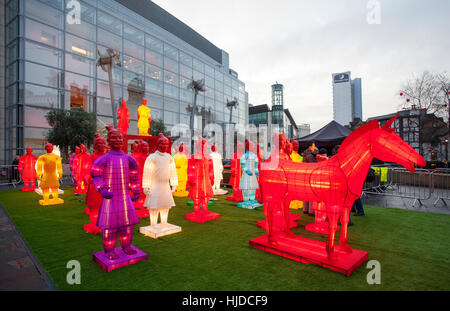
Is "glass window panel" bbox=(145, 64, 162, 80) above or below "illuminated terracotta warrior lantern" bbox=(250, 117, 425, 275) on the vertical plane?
above

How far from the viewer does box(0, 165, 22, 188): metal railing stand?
1262 centimetres

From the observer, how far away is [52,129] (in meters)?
15.9

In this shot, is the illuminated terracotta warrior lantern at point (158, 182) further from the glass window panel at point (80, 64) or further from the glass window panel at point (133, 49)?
the glass window panel at point (133, 49)

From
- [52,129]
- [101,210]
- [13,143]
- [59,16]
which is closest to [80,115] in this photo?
[52,129]

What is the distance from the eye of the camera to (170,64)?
2555 centimetres

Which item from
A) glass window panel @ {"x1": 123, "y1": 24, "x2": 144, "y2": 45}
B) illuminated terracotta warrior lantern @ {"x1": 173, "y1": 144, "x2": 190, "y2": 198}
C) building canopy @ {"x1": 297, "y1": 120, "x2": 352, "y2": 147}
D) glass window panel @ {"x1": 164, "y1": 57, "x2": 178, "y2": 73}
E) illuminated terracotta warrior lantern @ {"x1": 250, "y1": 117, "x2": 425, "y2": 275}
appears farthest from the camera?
glass window panel @ {"x1": 164, "y1": 57, "x2": 178, "y2": 73}

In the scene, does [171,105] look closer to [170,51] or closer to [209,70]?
[170,51]

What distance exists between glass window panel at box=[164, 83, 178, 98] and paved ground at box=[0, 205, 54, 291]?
2216cm

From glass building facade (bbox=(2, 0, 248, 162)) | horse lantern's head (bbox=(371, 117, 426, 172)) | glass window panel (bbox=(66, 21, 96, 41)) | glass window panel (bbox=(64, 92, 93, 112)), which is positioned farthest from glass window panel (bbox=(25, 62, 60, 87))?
horse lantern's head (bbox=(371, 117, 426, 172))

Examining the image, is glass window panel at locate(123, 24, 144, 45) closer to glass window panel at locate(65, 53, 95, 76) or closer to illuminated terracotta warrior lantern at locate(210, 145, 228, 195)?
glass window panel at locate(65, 53, 95, 76)

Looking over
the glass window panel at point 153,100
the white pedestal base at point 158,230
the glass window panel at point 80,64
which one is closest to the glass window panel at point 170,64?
the glass window panel at point 153,100

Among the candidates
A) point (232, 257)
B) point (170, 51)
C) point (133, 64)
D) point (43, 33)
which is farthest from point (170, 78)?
point (232, 257)

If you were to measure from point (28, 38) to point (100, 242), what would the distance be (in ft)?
59.5

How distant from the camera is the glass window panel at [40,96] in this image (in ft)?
50.7
